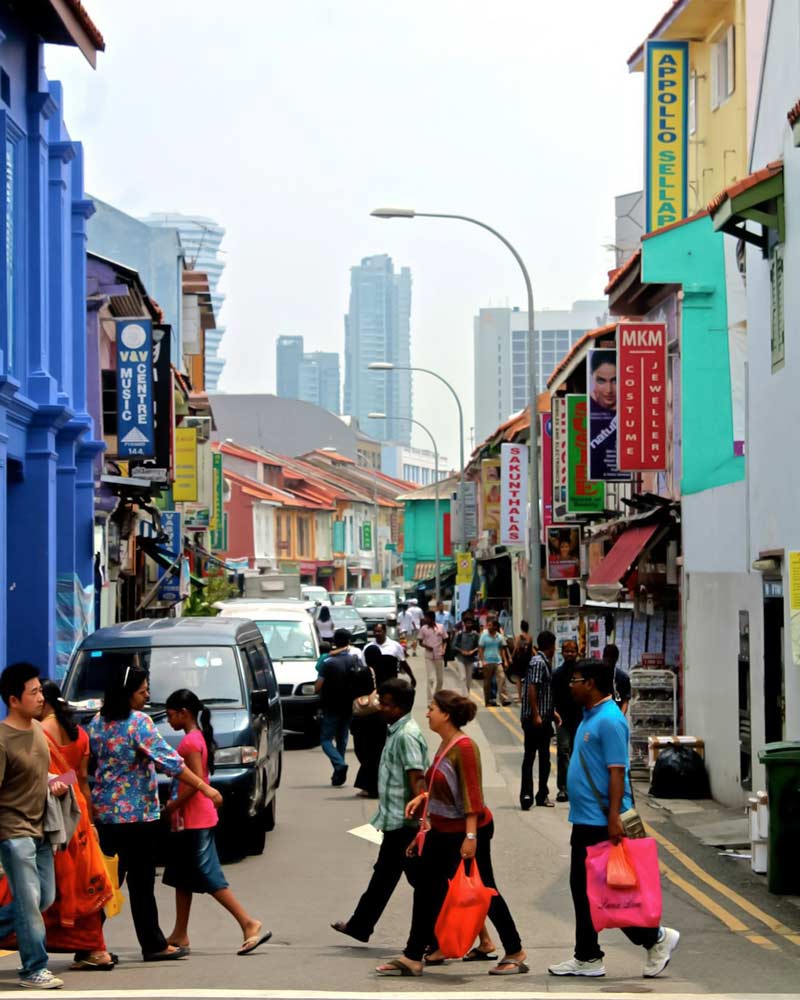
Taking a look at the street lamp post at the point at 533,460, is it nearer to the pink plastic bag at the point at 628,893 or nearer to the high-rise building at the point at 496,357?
the pink plastic bag at the point at 628,893

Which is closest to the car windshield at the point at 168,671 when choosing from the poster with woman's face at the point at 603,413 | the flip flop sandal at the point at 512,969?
the flip flop sandal at the point at 512,969

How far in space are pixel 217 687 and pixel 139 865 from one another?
4821 millimetres

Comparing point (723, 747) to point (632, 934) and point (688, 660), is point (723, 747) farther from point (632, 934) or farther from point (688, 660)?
point (632, 934)

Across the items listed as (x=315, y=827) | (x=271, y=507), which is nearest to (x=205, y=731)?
(x=315, y=827)

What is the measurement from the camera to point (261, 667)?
15719mm

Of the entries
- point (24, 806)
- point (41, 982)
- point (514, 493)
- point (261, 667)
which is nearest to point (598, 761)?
point (24, 806)

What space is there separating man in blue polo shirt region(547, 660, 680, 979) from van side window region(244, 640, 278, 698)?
626 cm

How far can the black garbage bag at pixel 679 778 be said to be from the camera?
58.7ft

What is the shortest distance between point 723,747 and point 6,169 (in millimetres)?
9459

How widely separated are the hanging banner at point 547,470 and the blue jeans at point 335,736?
43.3 ft

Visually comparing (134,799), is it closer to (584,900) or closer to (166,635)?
(584,900)

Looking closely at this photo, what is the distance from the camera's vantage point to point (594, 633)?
87.0 ft

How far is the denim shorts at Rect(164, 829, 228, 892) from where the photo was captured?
32.0 feet

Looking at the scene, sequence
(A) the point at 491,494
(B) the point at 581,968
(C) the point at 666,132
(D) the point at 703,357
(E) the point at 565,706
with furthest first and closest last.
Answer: (A) the point at 491,494 < (C) the point at 666,132 < (D) the point at 703,357 < (E) the point at 565,706 < (B) the point at 581,968
